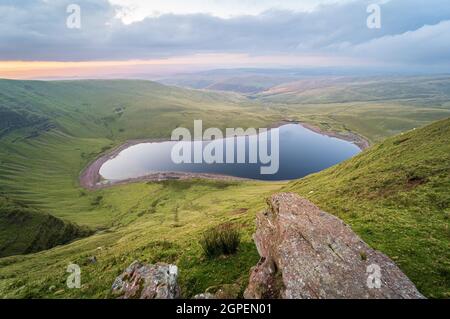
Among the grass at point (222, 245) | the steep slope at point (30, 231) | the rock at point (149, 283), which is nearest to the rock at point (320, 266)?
the grass at point (222, 245)

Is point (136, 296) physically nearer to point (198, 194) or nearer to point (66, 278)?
point (66, 278)

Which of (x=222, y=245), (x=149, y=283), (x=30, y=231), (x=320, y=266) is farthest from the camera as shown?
(x=30, y=231)

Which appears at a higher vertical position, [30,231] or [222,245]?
[222,245]

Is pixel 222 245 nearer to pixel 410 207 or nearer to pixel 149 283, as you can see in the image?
pixel 149 283

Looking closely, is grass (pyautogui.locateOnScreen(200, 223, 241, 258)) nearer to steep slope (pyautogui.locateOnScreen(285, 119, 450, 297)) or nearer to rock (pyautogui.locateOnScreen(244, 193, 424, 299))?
rock (pyautogui.locateOnScreen(244, 193, 424, 299))

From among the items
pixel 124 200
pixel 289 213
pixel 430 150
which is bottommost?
pixel 124 200

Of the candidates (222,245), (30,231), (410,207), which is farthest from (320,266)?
(30,231)
